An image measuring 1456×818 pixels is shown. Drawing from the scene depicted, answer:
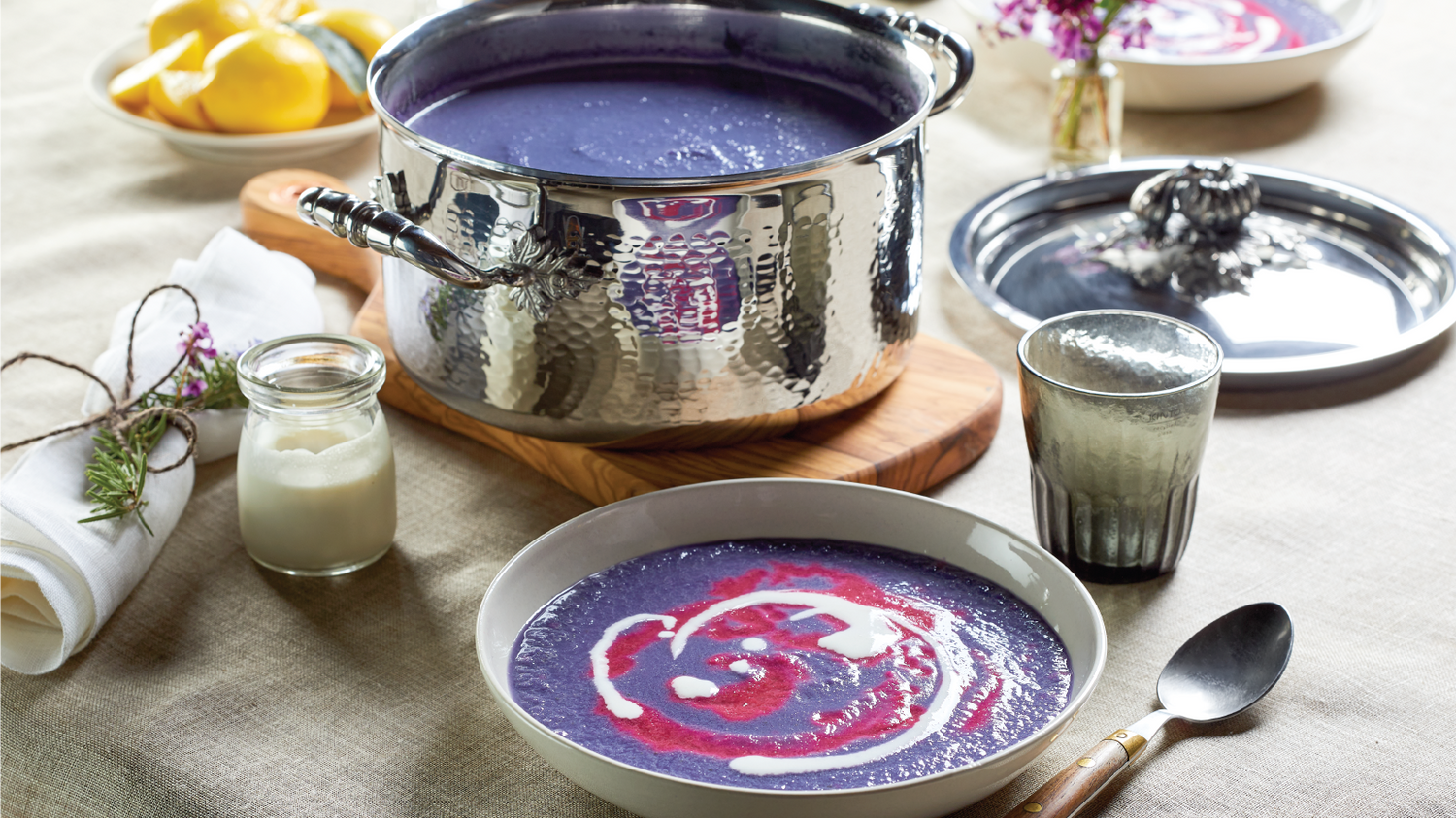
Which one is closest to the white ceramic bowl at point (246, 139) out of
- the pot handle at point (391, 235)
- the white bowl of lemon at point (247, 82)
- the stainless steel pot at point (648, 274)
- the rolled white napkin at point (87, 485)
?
the white bowl of lemon at point (247, 82)

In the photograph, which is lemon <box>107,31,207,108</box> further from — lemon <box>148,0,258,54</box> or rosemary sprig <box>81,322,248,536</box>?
rosemary sprig <box>81,322,248,536</box>

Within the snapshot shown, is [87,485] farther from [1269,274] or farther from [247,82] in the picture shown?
[1269,274]

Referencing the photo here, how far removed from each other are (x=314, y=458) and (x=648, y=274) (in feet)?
0.70

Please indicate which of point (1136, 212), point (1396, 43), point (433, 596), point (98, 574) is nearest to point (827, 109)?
point (1136, 212)

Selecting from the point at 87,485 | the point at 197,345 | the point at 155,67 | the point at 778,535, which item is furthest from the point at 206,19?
the point at 778,535

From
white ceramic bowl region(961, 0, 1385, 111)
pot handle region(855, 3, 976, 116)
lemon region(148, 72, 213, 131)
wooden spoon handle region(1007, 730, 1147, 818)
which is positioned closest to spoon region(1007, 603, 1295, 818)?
wooden spoon handle region(1007, 730, 1147, 818)

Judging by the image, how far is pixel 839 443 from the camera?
2.78 ft

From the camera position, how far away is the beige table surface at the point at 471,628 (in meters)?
0.62

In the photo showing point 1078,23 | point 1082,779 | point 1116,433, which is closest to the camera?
point 1082,779

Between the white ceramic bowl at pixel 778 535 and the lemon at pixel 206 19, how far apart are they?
81cm

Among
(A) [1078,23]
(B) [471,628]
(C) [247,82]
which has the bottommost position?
(B) [471,628]

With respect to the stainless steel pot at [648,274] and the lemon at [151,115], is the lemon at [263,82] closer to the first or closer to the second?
the lemon at [151,115]

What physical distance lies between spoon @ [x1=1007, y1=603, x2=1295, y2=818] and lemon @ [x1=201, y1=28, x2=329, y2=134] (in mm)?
910

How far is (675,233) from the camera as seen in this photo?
70 centimetres
